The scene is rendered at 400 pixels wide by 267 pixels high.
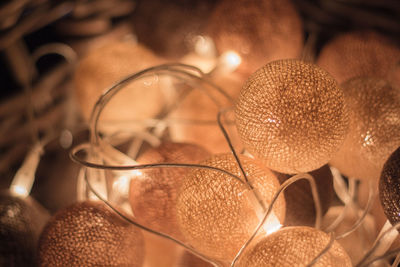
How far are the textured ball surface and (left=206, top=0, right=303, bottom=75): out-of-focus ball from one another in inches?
10.6

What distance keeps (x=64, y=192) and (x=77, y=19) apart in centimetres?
46

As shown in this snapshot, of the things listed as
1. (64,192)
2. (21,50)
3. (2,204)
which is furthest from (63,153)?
(2,204)

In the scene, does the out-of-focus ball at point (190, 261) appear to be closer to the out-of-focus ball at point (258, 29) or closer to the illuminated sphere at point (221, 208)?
the illuminated sphere at point (221, 208)

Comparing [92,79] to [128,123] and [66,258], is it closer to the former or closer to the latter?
[128,123]

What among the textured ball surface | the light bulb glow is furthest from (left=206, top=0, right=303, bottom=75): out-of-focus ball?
the textured ball surface

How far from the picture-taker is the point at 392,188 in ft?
1.35

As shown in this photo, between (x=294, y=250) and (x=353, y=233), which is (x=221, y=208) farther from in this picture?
(x=353, y=233)

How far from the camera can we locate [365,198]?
23.7 inches

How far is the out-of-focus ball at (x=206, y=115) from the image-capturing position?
641 mm

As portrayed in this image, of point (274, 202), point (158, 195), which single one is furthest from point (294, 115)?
point (158, 195)

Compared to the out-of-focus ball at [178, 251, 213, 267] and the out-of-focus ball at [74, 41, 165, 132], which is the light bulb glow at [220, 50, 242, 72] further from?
the out-of-focus ball at [178, 251, 213, 267]

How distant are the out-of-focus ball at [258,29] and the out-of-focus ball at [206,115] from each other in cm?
5

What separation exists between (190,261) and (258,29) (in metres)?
0.38

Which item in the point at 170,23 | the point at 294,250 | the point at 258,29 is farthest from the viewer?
the point at 170,23
